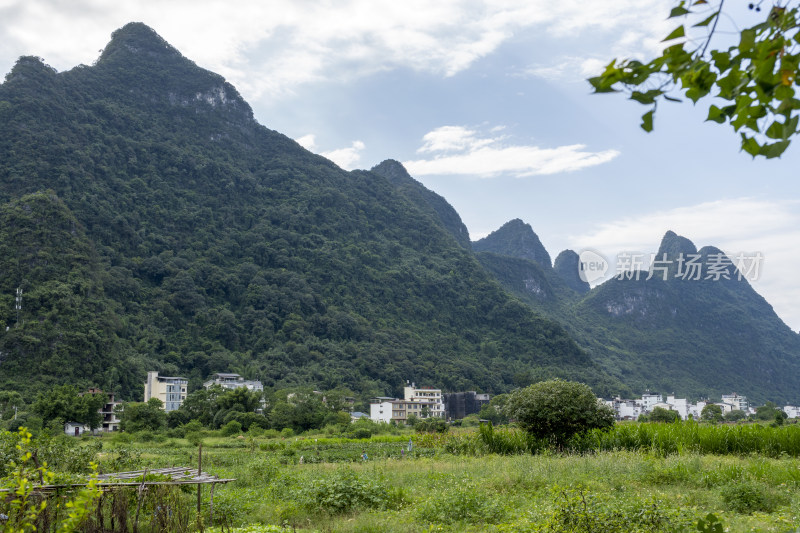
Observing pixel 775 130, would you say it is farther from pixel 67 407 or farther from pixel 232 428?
pixel 67 407

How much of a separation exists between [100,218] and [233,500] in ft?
279

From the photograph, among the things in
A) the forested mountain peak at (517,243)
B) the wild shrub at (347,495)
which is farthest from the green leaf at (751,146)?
the forested mountain peak at (517,243)

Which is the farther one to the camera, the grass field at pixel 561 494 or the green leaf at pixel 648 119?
the grass field at pixel 561 494

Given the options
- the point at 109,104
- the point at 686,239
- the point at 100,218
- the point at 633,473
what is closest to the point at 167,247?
the point at 100,218

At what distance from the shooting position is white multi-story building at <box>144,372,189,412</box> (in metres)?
53.7

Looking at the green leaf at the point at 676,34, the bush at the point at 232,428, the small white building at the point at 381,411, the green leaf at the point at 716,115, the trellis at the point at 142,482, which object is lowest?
the small white building at the point at 381,411

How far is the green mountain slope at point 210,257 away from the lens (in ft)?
209

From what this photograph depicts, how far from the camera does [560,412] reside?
14.5 metres

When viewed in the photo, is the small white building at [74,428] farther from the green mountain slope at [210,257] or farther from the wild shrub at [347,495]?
the wild shrub at [347,495]

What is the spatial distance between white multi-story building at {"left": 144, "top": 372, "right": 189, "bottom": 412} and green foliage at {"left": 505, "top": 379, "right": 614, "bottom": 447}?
4456 cm

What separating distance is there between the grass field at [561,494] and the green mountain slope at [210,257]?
4640cm

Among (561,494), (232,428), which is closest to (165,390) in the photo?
(232,428)

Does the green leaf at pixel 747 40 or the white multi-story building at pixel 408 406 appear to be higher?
the green leaf at pixel 747 40

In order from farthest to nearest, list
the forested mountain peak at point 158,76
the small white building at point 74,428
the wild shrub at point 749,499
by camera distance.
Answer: the forested mountain peak at point 158,76 → the small white building at point 74,428 → the wild shrub at point 749,499
